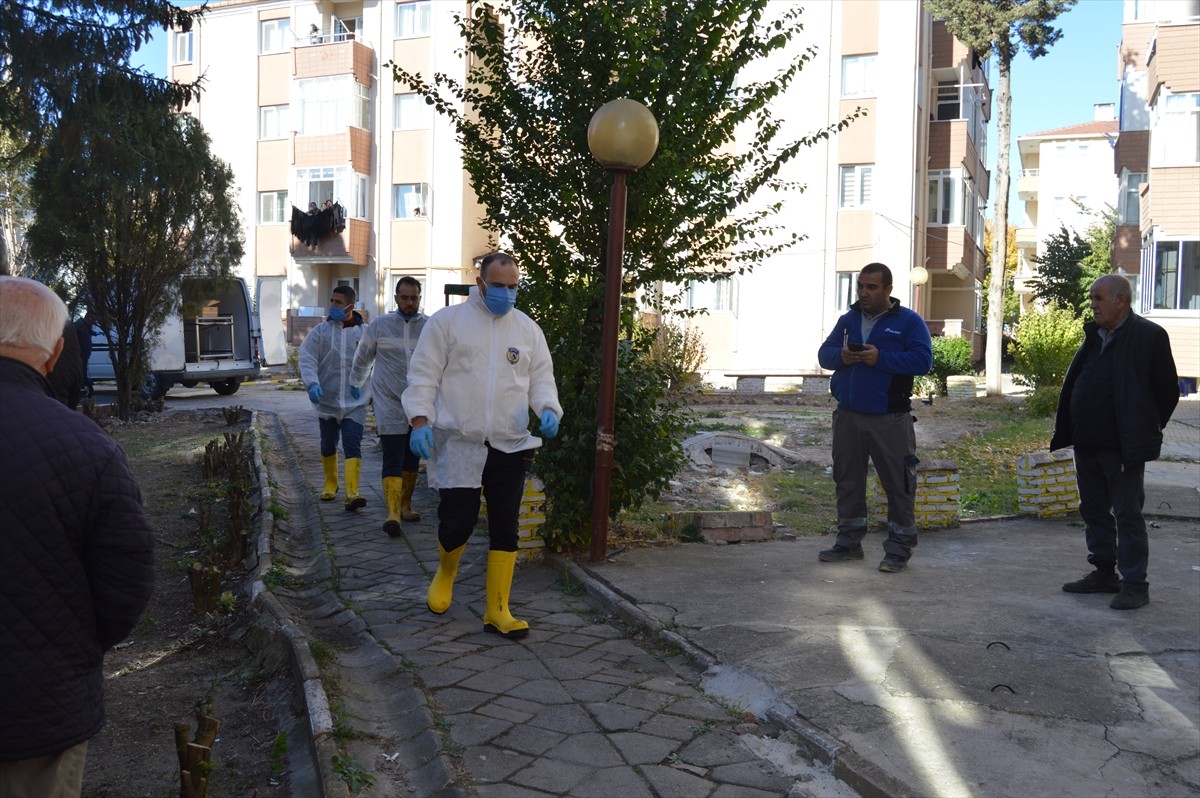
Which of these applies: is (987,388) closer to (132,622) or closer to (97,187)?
(97,187)

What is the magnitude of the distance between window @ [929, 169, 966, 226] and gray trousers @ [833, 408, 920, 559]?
28270mm

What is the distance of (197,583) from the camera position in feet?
20.3

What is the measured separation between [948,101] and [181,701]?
35082mm

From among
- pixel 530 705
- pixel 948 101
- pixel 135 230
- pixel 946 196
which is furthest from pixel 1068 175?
pixel 530 705

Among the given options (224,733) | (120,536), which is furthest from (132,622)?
(224,733)

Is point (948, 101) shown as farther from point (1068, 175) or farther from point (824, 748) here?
point (1068, 175)

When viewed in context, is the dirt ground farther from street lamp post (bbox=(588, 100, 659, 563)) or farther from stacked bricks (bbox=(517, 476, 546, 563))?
street lamp post (bbox=(588, 100, 659, 563))

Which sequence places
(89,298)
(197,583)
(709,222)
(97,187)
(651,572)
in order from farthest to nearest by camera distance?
(89,298), (97,187), (709,222), (651,572), (197,583)

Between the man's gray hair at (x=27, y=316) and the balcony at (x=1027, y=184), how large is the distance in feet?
258

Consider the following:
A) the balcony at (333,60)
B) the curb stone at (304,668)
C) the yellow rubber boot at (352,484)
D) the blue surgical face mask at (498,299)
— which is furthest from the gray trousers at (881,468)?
the balcony at (333,60)

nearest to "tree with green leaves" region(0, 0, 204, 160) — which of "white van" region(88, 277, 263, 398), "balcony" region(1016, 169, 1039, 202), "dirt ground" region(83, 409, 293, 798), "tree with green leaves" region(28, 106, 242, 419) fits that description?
"tree with green leaves" region(28, 106, 242, 419)

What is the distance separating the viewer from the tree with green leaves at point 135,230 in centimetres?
1491

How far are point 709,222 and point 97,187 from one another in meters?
11.0

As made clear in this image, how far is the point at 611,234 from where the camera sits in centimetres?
697
